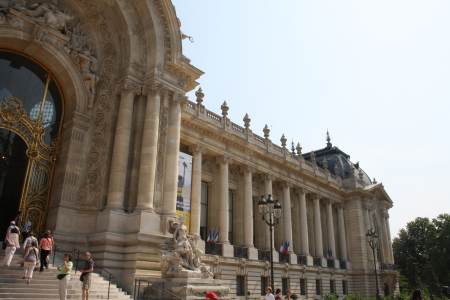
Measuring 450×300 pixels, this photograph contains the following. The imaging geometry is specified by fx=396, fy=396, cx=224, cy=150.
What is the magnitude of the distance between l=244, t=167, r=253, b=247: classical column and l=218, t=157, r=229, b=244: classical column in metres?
2.22

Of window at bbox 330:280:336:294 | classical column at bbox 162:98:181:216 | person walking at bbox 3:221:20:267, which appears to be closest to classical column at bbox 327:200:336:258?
window at bbox 330:280:336:294

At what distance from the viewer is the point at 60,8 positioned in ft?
55.6

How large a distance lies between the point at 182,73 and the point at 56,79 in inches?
215

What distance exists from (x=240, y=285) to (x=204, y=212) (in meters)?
5.30

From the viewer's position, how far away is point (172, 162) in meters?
16.9

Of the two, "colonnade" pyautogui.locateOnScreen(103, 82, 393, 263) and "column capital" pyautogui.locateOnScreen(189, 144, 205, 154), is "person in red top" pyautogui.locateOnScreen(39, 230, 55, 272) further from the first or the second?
"column capital" pyautogui.locateOnScreen(189, 144, 205, 154)

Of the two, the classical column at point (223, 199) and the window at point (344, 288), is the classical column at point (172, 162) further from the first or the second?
the window at point (344, 288)

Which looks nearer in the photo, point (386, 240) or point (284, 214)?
point (284, 214)

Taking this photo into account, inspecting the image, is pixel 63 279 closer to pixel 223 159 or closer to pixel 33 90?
pixel 33 90

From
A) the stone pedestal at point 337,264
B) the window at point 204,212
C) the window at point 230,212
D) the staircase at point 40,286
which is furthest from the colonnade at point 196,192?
the staircase at point 40,286

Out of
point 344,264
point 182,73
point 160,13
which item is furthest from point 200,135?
point 344,264

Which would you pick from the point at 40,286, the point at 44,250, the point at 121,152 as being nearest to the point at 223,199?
the point at 121,152

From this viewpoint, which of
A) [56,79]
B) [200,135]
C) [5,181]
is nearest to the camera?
[5,181]

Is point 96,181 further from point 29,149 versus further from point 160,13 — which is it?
point 160,13
